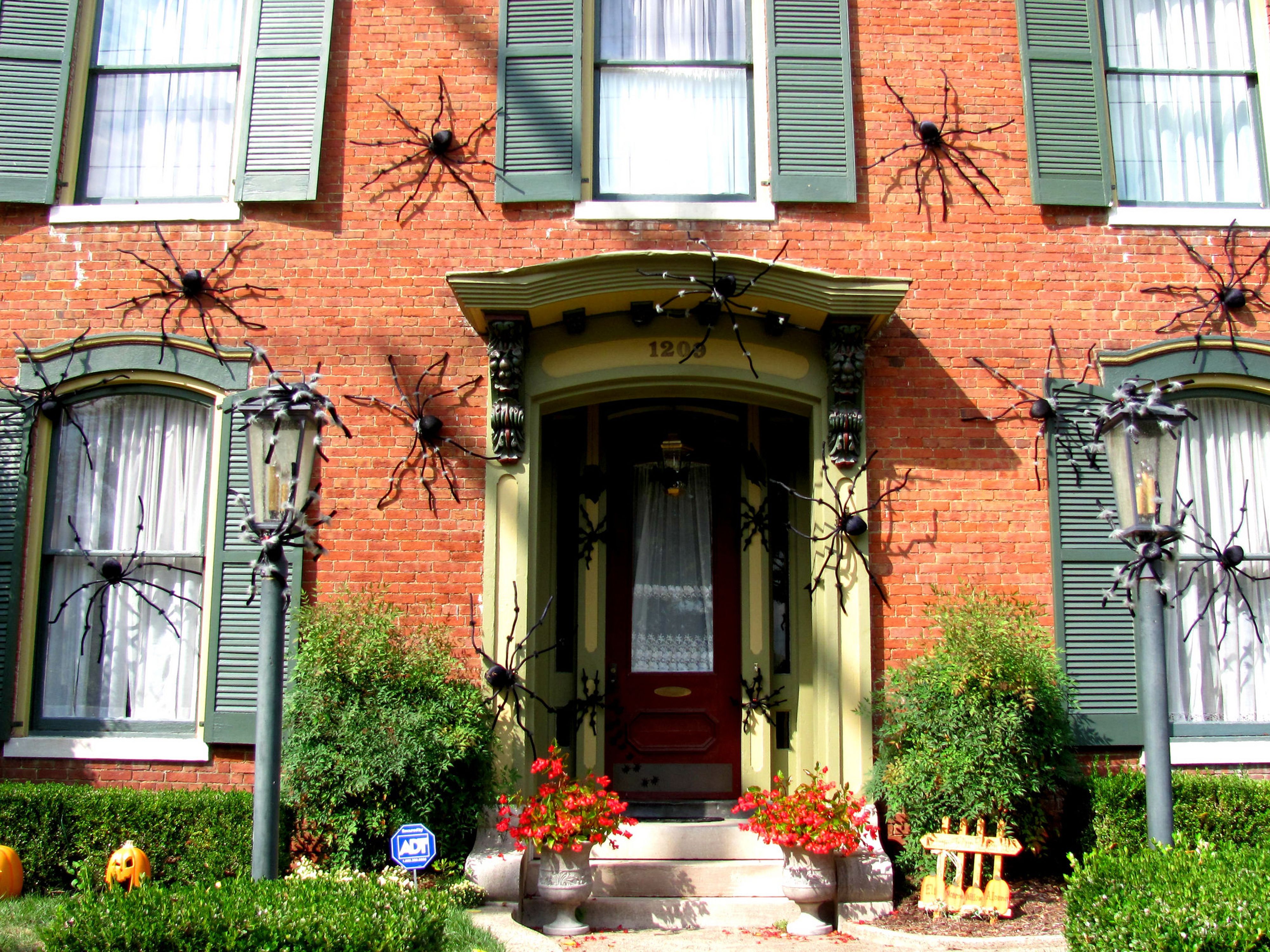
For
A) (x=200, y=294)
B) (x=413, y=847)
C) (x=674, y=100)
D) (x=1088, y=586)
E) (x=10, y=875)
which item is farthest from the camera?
(x=674, y=100)

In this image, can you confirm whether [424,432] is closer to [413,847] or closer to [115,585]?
[115,585]

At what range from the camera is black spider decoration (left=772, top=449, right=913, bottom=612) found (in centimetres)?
712

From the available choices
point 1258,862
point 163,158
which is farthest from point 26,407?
point 1258,862

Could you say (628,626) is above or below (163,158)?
below

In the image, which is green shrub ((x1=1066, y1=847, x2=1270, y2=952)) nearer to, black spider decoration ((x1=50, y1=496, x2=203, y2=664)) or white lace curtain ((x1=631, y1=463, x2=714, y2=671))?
white lace curtain ((x1=631, y1=463, x2=714, y2=671))

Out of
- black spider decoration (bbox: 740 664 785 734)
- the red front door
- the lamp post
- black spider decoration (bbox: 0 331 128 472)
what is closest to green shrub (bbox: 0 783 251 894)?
black spider decoration (bbox: 0 331 128 472)

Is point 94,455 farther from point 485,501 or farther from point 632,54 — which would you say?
point 632,54

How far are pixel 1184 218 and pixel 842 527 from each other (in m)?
3.39

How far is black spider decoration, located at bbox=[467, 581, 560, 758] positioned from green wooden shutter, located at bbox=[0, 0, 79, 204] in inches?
172

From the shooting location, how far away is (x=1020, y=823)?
6387mm

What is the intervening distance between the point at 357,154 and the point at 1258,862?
6.81 meters

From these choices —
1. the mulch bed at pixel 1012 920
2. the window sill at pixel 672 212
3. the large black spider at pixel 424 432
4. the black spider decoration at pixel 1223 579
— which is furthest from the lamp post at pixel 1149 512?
the large black spider at pixel 424 432

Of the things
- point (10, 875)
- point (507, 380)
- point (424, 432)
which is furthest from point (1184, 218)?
point (10, 875)

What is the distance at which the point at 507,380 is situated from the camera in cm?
711
